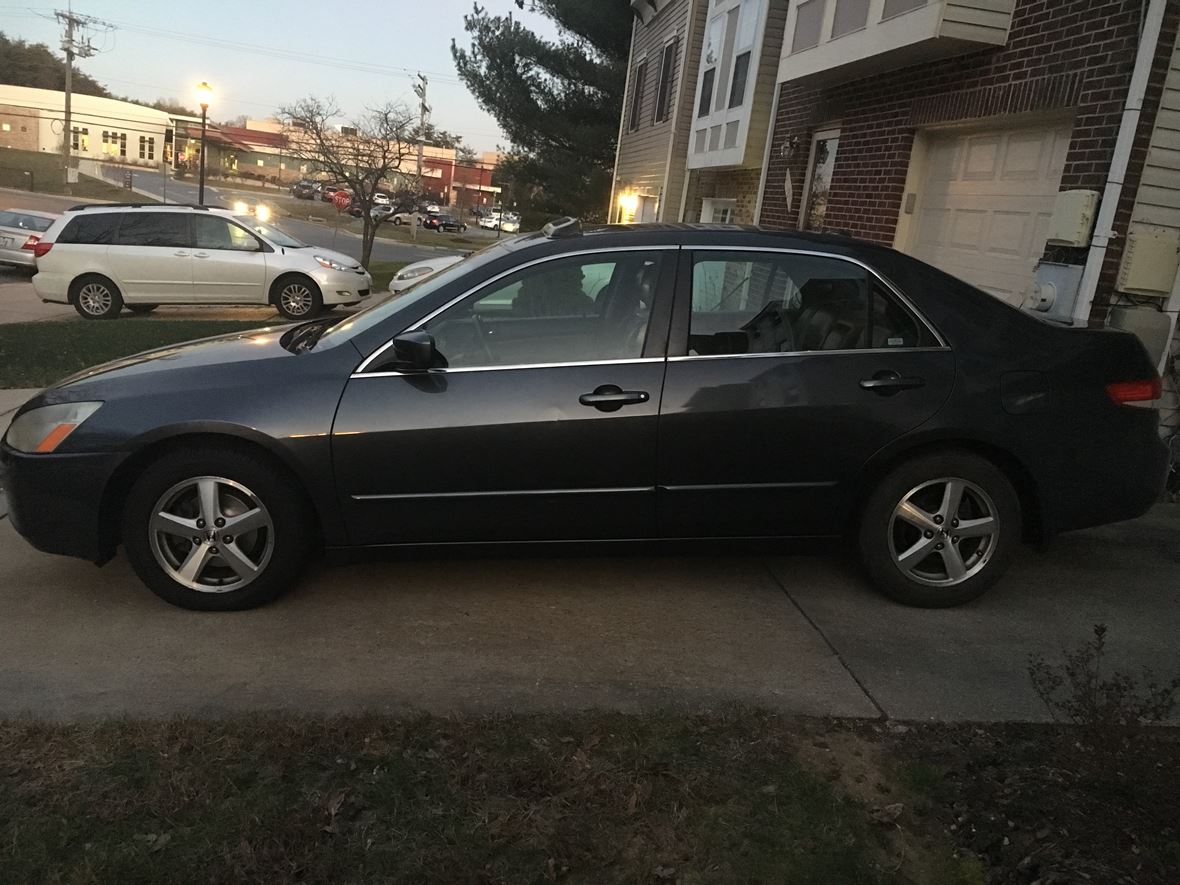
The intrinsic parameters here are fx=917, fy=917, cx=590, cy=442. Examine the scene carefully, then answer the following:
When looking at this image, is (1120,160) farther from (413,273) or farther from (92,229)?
(92,229)

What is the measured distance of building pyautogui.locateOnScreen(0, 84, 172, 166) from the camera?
67312 mm

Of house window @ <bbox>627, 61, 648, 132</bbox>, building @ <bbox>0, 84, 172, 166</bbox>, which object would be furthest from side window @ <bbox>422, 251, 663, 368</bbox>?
building @ <bbox>0, 84, 172, 166</bbox>

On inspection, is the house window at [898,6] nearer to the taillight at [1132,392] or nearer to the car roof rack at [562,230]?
the taillight at [1132,392]

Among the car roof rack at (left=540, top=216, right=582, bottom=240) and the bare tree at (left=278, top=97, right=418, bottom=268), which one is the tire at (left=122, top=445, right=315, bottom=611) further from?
the bare tree at (left=278, top=97, right=418, bottom=268)

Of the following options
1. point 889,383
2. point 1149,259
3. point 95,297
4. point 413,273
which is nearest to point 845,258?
point 889,383

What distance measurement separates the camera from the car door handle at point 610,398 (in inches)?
145

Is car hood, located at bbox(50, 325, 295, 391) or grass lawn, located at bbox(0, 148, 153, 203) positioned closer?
car hood, located at bbox(50, 325, 295, 391)

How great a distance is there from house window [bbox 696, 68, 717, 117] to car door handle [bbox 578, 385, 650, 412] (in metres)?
12.8

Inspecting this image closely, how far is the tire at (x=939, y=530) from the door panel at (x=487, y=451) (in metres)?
1.04

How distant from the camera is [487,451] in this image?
3.68m

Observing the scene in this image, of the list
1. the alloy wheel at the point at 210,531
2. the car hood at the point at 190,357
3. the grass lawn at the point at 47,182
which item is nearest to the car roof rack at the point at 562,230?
the car hood at the point at 190,357

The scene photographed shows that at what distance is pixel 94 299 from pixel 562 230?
475 inches

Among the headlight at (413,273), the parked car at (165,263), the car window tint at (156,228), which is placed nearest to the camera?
the headlight at (413,273)

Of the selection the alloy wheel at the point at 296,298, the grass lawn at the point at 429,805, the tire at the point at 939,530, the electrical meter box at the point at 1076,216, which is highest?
the electrical meter box at the point at 1076,216
